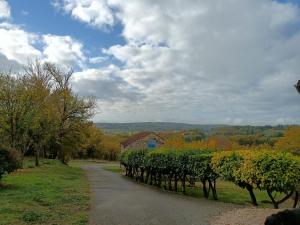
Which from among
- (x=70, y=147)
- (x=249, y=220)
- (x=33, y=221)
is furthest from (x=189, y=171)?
(x=70, y=147)

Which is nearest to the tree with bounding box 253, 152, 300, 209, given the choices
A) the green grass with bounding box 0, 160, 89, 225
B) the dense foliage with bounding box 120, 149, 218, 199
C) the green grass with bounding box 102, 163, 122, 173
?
the dense foliage with bounding box 120, 149, 218, 199

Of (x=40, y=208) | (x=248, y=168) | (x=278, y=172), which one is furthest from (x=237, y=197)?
(x=40, y=208)

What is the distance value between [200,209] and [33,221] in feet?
19.5

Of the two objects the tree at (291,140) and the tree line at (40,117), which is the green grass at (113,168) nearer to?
the tree line at (40,117)

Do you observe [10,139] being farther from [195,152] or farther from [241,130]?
[241,130]

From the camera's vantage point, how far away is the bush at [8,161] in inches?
689

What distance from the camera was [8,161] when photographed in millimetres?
17844

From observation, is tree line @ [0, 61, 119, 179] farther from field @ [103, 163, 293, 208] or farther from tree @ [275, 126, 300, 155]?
tree @ [275, 126, 300, 155]

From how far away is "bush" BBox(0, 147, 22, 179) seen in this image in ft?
57.4

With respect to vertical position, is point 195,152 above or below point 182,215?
above

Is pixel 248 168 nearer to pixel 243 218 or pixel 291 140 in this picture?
pixel 243 218

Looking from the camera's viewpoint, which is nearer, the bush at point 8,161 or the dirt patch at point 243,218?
the dirt patch at point 243,218

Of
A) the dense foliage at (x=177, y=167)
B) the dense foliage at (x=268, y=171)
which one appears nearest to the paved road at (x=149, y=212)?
the dense foliage at (x=268, y=171)

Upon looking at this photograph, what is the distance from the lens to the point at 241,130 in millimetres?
135750
